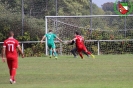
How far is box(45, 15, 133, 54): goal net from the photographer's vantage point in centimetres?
3994

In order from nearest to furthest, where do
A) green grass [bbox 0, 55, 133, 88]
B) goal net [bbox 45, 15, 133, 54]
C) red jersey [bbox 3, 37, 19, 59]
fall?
Answer: green grass [bbox 0, 55, 133, 88]
red jersey [bbox 3, 37, 19, 59]
goal net [bbox 45, 15, 133, 54]

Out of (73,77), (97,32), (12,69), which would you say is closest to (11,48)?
(12,69)

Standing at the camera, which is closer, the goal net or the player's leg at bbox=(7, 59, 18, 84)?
the player's leg at bbox=(7, 59, 18, 84)

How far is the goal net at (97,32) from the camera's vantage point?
39938mm

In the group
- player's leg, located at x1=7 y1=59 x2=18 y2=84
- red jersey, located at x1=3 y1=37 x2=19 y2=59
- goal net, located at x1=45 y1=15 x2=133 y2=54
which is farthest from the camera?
goal net, located at x1=45 y1=15 x2=133 y2=54

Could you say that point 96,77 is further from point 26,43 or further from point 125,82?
point 26,43

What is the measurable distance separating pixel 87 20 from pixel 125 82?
22.9 m

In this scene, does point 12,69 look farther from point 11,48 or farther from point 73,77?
point 73,77

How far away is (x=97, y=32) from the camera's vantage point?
133 ft

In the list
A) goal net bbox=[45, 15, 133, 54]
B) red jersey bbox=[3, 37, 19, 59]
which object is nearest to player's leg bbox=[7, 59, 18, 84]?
red jersey bbox=[3, 37, 19, 59]

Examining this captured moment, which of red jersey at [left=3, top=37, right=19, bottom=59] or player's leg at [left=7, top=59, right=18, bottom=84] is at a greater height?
red jersey at [left=3, top=37, right=19, bottom=59]

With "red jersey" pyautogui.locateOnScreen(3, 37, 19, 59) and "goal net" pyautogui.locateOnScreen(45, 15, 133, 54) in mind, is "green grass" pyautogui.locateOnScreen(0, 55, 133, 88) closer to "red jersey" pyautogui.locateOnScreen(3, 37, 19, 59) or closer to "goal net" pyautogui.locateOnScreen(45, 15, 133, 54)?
"red jersey" pyautogui.locateOnScreen(3, 37, 19, 59)

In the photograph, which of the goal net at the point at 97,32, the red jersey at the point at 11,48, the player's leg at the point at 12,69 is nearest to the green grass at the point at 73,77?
the player's leg at the point at 12,69

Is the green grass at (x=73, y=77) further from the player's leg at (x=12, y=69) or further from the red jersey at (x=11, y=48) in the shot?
the red jersey at (x=11, y=48)
